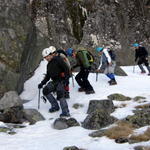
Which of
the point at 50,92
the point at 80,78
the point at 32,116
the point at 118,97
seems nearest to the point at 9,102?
the point at 32,116

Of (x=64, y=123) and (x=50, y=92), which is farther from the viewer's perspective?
(x=50, y=92)

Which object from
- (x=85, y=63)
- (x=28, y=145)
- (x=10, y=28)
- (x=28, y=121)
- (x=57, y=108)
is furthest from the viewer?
(x=10, y=28)

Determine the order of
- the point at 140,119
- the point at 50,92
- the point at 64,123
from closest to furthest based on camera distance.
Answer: the point at 140,119 < the point at 64,123 < the point at 50,92

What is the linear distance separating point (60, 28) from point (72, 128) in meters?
19.0

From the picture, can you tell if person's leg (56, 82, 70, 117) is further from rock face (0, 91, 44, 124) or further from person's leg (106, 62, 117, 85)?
person's leg (106, 62, 117, 85)

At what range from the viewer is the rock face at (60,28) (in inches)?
588

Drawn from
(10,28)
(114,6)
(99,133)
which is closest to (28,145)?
(99,133)

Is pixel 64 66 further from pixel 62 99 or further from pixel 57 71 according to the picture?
pixel 62 99

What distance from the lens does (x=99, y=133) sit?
8820 millimetres

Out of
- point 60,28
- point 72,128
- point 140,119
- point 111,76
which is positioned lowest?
point 72,128

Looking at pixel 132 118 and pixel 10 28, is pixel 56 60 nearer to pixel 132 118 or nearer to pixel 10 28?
pixel 132 118

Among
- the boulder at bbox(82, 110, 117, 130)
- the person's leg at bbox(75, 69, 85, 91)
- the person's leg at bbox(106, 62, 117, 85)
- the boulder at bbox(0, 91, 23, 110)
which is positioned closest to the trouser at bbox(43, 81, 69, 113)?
the boulder at bbox(0, 91, 23, 110)

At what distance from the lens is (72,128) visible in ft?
32.7

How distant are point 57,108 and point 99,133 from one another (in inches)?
153
